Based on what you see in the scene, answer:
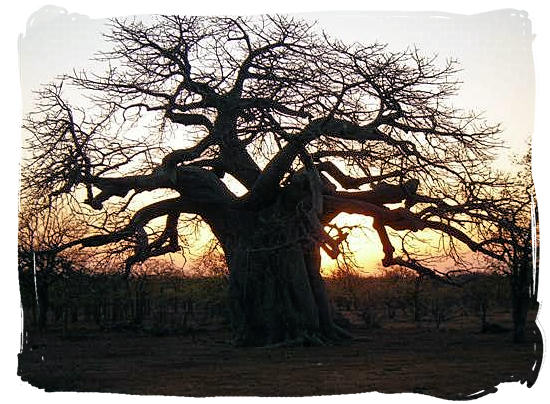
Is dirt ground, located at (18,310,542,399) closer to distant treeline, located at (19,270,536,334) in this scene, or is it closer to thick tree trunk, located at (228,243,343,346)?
distant treeline, located at (19,270,536,334)

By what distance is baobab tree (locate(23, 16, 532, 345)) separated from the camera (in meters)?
6.68

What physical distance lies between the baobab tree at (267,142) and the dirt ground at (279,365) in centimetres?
55

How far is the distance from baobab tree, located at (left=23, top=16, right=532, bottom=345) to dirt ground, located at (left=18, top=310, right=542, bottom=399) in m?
0.55

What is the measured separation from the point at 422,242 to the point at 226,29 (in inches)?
84.4

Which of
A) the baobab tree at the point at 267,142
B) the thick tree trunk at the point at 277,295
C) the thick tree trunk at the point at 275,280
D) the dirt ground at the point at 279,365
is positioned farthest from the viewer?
the thick tree trunk at the point at 277,295

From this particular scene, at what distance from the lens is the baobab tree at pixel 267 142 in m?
6.68

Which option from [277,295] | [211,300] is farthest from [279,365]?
[277,295]

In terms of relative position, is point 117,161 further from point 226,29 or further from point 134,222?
point 226,29

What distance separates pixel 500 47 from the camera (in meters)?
6.37

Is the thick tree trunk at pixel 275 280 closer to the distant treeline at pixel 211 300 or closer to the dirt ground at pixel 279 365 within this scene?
the distant treeline at pixel 211 300

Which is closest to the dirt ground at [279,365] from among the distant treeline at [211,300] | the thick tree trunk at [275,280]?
the distant treeline at [211,300]

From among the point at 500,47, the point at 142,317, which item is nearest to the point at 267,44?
the point at 500,47

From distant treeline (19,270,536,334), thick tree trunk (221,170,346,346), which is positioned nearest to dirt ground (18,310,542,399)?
distant treeline (19,270,536,334)

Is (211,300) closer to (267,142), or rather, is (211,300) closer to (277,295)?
(277,295)
